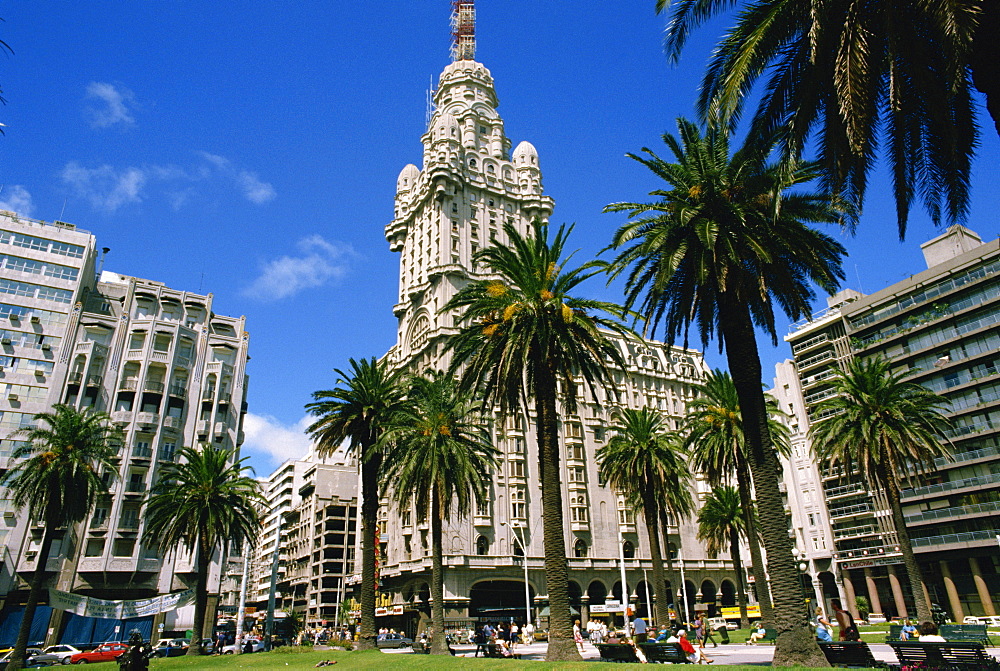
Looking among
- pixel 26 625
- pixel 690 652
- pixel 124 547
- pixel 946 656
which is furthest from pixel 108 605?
pixel 946 656

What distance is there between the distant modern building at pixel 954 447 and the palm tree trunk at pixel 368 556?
37.3 meters

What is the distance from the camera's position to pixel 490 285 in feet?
91.0

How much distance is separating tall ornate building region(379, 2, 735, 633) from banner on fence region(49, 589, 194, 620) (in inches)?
848

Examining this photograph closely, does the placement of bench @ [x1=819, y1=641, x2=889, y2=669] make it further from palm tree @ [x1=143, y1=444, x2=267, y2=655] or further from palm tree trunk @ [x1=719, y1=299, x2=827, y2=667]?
palm tree @ [x1=143, y1=444, x2=267, y2=655]

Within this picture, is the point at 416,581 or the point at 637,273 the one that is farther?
the point at 416,581

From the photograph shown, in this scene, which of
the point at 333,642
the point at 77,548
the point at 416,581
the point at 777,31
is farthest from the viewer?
the point at 416,581

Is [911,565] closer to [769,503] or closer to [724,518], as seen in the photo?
[769,503]

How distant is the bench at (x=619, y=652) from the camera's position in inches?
837

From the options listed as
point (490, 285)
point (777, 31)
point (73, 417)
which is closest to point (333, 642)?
point (73, 417)

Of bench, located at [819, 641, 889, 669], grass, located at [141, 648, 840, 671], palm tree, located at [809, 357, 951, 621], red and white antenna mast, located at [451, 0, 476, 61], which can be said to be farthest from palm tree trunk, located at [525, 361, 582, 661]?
red and white antenna mast, located at [451, 0, 476, 61]

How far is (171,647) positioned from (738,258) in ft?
154

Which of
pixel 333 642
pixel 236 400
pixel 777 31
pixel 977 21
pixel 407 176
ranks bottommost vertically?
pixel 333 642

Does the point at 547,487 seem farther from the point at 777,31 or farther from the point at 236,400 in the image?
the point at 236,400

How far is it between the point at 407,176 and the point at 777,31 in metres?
83.7
